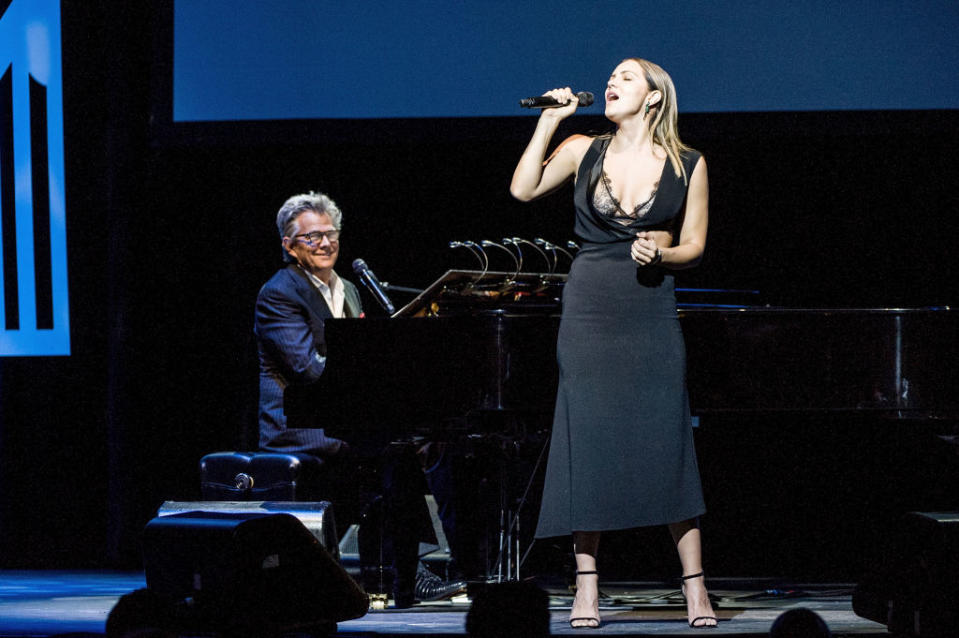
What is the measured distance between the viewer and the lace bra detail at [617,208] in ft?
10.3

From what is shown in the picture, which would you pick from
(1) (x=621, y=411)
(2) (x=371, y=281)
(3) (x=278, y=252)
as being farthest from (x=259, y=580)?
(3) (x=278, y=252)

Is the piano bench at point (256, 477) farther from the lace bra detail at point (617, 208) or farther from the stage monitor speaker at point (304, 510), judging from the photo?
the lace bra detail at point (617, 208)

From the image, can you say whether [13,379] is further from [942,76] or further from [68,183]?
[942,76]

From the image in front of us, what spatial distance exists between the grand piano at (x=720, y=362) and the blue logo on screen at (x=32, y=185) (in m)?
2.37

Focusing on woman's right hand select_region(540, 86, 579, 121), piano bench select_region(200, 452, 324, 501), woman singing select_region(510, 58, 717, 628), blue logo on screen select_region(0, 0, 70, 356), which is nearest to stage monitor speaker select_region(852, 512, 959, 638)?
woman singing select_region(510, 58, 717, 628)

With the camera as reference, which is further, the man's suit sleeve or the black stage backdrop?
the black stage backdrop

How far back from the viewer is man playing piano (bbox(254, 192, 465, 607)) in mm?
3941

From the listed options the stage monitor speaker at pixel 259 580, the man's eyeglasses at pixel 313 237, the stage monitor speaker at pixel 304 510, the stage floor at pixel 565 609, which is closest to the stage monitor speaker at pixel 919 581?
the stage floor at pixel 565 609

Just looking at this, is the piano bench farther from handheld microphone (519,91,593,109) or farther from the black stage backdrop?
handheld microphone (519,91,593,109)

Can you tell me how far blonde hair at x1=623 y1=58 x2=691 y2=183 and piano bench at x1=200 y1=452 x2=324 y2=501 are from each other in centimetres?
176

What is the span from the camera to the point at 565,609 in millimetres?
3771

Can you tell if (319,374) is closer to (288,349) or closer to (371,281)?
(288,349)

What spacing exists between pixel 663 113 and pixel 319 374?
177 cm

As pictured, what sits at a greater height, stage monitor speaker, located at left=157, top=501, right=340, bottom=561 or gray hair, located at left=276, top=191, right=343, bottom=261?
gray hair, located at left=276, top=191, right=343, bottom=261
